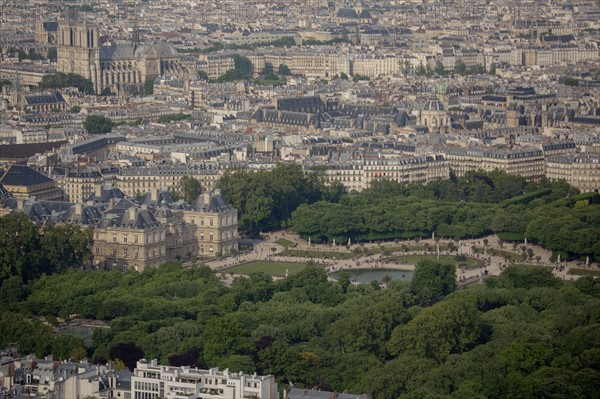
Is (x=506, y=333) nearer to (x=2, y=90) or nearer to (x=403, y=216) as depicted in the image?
(x=403, y=216)

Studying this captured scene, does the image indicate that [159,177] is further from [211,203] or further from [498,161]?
[498,161]

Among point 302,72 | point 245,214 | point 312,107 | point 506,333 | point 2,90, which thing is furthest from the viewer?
point 302,72

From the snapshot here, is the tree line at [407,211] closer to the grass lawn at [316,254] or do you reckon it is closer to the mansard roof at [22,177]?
the grass lawn at [316,254]

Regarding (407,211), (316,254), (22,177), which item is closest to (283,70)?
(22,177)

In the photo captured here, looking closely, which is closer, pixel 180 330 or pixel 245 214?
pixel 180 330

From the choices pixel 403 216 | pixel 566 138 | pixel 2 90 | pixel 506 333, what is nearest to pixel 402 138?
pixel 566 138

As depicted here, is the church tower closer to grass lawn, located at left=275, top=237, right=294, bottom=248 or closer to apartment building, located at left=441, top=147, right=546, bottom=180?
Answer: apartment building, located at left=441, top=147, right=546, bottom=180

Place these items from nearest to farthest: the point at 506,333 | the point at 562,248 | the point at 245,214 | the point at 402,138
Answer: the point at 506,333 < the point at 562,248 < the point at 245,214 < the point at 402,138

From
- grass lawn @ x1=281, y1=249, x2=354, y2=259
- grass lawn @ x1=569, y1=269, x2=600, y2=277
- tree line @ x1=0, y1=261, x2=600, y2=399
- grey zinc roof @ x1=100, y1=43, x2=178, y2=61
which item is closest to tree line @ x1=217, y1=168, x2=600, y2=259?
grass lawn @ x1=569, y1=269, x2=600, y2=277
